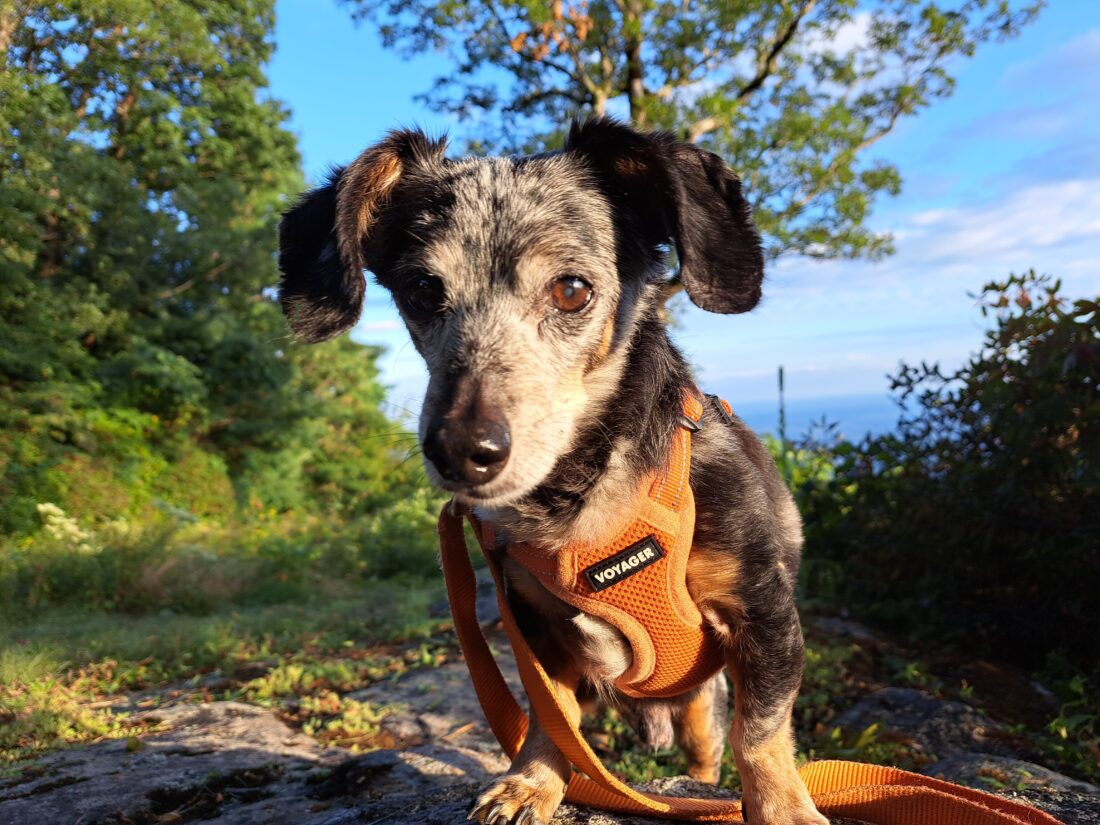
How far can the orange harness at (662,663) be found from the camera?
2037mm

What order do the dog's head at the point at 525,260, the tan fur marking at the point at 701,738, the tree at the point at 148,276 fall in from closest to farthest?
1. the dog's head at the point at 525,260
2. the tan fur marking at the point at 701,738
3. the tree at the point at 148,276

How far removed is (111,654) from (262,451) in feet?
38.2

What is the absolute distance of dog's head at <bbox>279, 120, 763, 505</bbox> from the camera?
206 cm

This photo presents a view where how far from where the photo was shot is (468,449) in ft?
5.80

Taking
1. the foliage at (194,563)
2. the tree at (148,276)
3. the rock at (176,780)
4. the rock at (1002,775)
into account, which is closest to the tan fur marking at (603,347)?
the rock at (176,780)

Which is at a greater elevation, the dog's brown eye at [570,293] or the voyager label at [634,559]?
the dog's brown eye at [570,293]

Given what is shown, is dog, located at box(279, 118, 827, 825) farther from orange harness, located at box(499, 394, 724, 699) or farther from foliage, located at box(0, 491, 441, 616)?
foliage, located at box(0, 491, 441, 616)

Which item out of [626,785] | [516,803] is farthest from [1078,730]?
[516,803]

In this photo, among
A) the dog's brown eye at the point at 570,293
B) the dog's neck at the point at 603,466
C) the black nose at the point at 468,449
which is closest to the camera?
the black nose at the point at 468,449

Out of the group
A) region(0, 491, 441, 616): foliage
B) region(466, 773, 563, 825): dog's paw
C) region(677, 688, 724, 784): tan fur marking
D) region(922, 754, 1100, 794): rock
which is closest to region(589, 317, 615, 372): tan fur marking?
region(466, 773, 563, 825): dog's paw

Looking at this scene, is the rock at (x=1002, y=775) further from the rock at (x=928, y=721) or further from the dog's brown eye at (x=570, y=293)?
the dog's brown eye at (x=570, y=293)

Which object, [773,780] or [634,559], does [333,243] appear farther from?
[773,780]

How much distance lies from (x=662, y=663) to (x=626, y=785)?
372mm

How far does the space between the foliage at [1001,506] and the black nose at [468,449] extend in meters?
3.55
